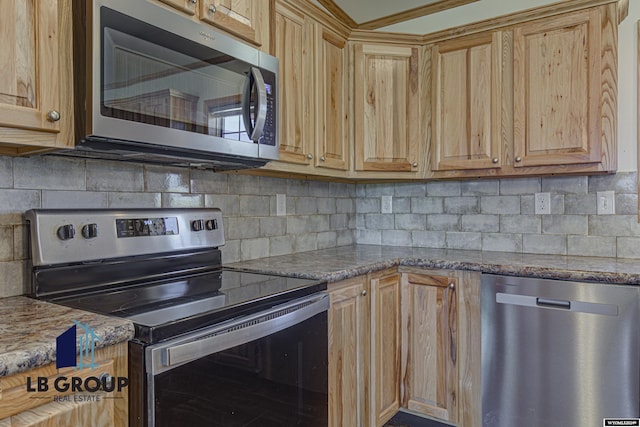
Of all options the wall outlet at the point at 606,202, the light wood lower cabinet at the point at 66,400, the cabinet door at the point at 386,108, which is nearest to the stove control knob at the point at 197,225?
the light wood lower cabinet at the point at 66,400

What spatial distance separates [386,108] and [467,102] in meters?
0.44

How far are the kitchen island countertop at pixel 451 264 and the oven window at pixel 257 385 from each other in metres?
0.31

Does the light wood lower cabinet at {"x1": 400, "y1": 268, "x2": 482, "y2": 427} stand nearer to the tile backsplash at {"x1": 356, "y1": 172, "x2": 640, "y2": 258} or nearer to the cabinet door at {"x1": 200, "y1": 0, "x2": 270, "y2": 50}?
the tile backsplash at {"x1": 356, "y1": 172, "x2": 640, "y2": 258}

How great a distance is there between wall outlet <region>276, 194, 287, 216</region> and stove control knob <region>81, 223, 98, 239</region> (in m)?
1.01

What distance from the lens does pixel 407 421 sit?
2211mm

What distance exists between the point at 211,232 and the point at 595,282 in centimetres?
160

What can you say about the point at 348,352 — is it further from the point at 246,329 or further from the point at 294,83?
the point at 294,83

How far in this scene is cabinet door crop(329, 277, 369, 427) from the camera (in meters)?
1.68

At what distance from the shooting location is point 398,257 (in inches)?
84.8

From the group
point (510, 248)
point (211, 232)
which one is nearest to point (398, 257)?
point (510, 248)

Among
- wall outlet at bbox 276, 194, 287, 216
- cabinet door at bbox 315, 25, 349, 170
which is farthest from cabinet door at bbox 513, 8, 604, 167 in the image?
wall outlet at bbox 276, 194, 287, 216

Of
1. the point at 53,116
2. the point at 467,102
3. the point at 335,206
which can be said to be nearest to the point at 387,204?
the point at 335,206

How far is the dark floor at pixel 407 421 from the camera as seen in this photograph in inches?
84.9

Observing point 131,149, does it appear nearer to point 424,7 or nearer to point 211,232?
point 211,232
